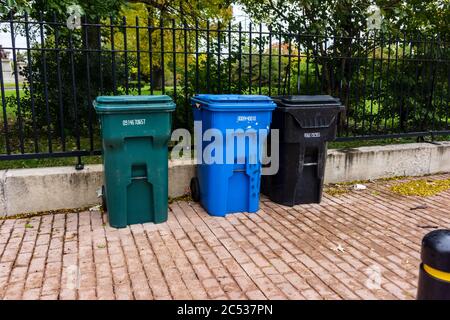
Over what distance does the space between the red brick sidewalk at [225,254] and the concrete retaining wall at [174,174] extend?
219 millimetres

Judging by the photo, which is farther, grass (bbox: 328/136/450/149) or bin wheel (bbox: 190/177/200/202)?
grass (bbox: 328/136/450/149)

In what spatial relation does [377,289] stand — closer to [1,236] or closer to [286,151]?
[286,151]

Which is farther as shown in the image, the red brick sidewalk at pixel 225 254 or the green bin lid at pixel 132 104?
the green bin lid at pixel 132 104

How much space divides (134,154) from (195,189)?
42.8 inches

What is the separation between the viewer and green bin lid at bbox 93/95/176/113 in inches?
157

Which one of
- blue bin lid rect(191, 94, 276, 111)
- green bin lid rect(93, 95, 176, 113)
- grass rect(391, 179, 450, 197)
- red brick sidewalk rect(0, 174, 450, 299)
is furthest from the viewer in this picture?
grass rect(391, 179, 450, 197)

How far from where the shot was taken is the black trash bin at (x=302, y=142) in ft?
15.6

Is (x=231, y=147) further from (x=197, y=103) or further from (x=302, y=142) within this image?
(x=302, y=142)

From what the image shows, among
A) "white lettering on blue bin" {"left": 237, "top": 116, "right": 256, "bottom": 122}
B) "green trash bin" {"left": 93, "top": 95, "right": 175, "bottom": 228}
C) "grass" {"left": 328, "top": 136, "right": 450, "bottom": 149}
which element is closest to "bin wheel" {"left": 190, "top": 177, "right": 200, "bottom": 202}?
"green trash bin" {"left": 93, "top": 95, "right": 175, "bottom": 228}

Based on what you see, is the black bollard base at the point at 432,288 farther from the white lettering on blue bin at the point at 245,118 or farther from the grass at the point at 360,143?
the grass at the point at 360,143

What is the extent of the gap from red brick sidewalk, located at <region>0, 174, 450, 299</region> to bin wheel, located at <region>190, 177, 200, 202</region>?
13 cm

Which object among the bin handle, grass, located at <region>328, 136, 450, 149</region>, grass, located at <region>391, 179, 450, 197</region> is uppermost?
the bin handle

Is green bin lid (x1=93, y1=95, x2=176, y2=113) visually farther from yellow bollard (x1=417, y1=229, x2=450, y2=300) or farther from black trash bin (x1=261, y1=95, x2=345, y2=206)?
yellow bollard (x1=417, y1=229, x2=450, y2=300)

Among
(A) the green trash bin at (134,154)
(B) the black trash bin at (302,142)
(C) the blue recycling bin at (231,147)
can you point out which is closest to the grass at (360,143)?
(B) the black trash bin at (302,142)
